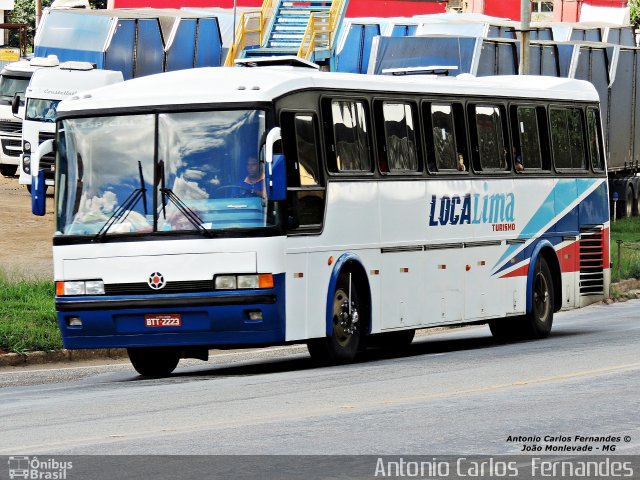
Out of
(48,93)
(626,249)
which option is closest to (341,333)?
(626,249)

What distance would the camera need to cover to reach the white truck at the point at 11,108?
45.7 metres

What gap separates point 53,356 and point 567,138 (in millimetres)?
7582

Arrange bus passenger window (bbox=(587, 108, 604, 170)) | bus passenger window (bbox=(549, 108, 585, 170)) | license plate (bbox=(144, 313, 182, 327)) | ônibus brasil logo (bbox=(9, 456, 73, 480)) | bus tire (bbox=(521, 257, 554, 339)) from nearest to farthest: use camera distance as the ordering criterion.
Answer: ônibus brasil logo (bbox=(9, 456, 73, 480)) → license plate (bbox=(144, 313, 182, 327)) → bus tire (bbox=(521, 257, 554, 339)) → bus passenger window (bbox=(549, 108, 585, 170)) → bus passenger window (bbox=(587, 108, 604, 170))

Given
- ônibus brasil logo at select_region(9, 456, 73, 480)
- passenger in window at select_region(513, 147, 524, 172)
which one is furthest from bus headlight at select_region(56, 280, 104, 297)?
passenger in window at select_region(513, 147, 524, 172)

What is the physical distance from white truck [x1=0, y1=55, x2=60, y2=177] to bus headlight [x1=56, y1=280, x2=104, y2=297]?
2860 cm

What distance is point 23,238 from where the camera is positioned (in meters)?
35.7

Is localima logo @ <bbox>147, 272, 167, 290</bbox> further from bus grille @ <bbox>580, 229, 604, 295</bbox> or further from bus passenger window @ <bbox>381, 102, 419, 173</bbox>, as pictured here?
bus grille @ <bbox>580, 229, 604, 295</bbox>

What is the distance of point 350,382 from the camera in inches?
568

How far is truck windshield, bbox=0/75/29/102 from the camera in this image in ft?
151

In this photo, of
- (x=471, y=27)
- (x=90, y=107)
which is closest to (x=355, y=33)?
(x=471, y=27)

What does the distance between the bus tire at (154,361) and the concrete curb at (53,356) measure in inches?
105

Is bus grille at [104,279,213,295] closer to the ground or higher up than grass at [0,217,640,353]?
higher up

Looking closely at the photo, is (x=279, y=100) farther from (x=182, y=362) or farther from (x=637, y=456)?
(x=637, y=456)

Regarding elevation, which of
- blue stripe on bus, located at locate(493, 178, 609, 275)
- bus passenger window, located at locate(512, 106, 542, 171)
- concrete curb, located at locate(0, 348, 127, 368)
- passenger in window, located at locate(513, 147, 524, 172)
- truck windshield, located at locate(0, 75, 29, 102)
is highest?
truck windshield, located at locate(0, 75, 29, 102)
